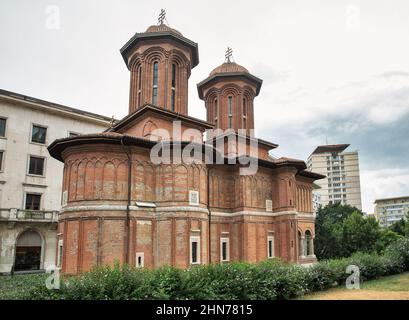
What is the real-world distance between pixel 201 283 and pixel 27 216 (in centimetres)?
2167

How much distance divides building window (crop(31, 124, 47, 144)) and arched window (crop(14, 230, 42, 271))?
7940 mm

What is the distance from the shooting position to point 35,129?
30.1m

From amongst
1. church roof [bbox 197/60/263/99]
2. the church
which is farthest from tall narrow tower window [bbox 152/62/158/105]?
church roof [bbox 197/60/263/99]

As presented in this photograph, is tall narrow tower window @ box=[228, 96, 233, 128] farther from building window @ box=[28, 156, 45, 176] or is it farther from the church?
building window @ box=[28, 156, 45, 176]

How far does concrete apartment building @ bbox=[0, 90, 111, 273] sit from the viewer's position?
1049 inches

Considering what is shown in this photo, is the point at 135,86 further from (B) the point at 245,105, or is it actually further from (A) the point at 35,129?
(A) the point at 35,129

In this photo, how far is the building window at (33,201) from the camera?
2833cm

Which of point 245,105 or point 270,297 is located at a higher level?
point 245,105

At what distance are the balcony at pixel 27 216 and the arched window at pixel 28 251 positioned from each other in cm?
131

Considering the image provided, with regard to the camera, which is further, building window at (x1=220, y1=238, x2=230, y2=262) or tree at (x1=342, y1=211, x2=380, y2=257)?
tree at (x1=342, y1=211, x2=380, y2=257)

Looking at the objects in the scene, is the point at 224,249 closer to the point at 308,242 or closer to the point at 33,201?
the point at 308,242

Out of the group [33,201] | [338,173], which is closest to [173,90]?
[33,201]
